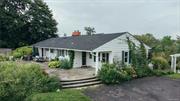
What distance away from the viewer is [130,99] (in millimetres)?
14352

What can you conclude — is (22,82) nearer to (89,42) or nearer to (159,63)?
(89,42)

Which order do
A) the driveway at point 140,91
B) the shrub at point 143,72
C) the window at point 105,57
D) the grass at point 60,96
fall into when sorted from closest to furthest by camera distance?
the grass at point 60,96
the driveway at point 140,91
the shrub at point 143,72
the window at point 105,57

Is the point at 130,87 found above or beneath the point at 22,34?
beneath

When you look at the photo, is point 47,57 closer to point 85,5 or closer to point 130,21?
point 85,5

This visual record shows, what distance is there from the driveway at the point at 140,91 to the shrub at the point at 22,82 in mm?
2690

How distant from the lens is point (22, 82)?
14453 mm

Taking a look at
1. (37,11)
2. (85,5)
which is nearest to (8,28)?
(37,11)

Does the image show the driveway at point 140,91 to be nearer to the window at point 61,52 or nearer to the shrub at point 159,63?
the shrub at point 159,63

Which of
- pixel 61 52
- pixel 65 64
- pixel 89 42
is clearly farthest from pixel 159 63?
pixel 61 52

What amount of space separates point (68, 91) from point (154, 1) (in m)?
13.4

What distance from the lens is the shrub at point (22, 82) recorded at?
13.6 m

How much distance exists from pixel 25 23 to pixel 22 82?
2932 cm

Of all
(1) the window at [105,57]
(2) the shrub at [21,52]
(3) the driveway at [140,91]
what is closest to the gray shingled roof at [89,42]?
(1) the window at [105,57]

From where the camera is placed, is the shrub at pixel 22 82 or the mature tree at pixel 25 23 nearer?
the shrub at pixel 22 82
